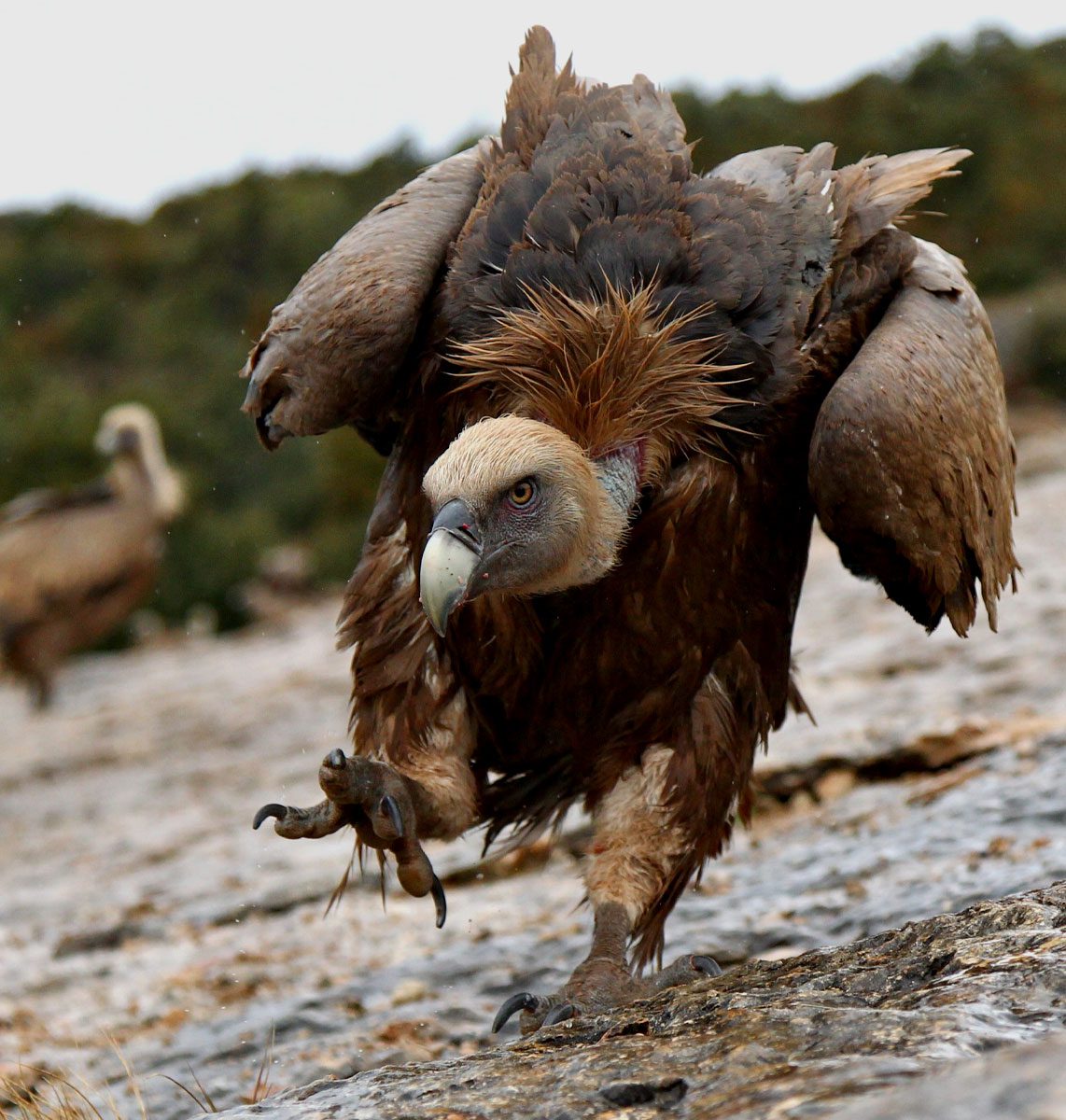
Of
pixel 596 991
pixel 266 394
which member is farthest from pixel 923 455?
pixel 266 394

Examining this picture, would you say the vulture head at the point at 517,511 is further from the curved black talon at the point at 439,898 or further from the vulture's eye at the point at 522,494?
the curved black talon at the point at 439,898

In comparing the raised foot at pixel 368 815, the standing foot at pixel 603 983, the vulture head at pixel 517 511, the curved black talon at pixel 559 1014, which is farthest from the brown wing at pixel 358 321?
the curved black talon at pixel 559 1014

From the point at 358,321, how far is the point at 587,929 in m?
2.73

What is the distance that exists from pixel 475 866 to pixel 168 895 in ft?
5.82

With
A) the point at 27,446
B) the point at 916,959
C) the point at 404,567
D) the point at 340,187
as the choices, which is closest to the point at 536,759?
the point at 404,567

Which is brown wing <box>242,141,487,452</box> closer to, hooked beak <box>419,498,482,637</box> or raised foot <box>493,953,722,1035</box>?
hooked beak <box>419,498,482,637</box>

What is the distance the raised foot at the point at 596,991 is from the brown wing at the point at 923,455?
4.21ft

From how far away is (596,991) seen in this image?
15.5 feet

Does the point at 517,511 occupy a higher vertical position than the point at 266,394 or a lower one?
lower

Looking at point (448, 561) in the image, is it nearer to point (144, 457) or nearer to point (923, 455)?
point (923, 455)

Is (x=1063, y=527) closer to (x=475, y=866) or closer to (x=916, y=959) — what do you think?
(x=475, y=866)

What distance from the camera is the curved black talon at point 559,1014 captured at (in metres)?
4.50

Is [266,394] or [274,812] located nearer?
[274,812]

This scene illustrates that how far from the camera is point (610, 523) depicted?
456 centimetres
